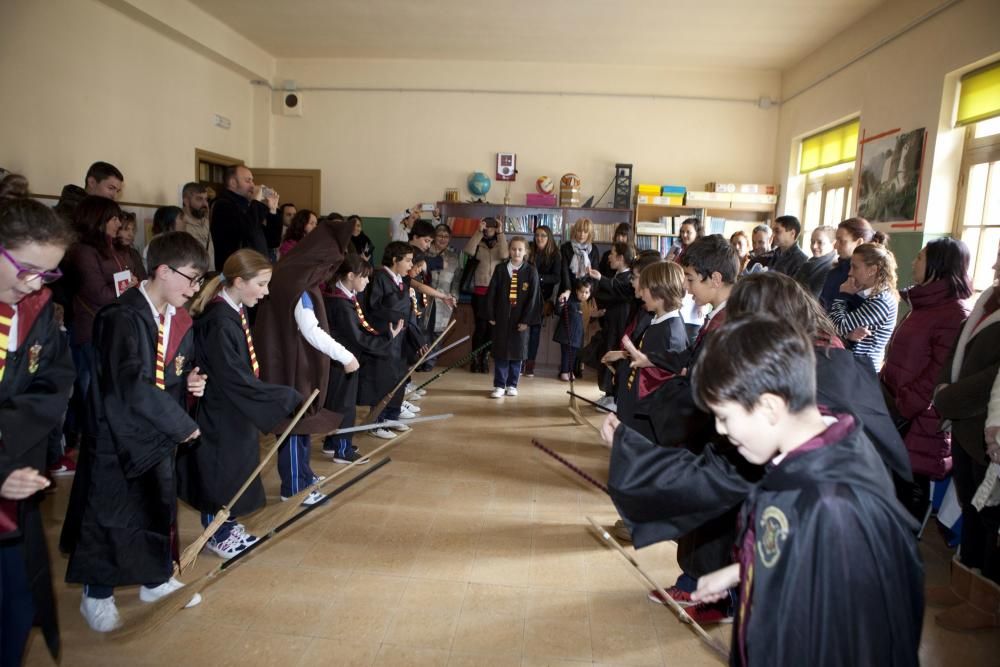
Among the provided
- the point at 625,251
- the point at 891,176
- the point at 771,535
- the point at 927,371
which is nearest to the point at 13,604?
the point at 771,535

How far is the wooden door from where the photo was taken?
912 cm

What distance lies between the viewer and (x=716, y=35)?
722 centimetres

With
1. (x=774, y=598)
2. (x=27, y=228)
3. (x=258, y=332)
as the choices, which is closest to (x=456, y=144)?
(x=258, y=332)

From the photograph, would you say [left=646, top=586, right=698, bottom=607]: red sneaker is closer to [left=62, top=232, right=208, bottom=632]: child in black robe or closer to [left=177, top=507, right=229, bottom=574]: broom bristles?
[left=177, top=507, right=229, bottom=574]: broom bristles

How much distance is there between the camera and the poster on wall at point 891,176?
5375 millimetres

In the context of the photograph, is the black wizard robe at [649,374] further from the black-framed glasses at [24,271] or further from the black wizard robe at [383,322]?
the black-framed glasses at [24,271]

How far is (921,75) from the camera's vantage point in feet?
17.8

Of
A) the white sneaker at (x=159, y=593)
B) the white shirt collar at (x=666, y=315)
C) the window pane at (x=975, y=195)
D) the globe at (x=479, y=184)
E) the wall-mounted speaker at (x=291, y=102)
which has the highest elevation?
the wall-mounted speaker at (x=291, y=102)

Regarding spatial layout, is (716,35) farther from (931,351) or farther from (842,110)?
(931,351)

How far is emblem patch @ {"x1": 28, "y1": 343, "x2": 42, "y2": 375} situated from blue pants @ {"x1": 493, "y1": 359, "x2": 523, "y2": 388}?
4.57m

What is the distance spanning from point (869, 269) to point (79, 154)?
625 centimetres

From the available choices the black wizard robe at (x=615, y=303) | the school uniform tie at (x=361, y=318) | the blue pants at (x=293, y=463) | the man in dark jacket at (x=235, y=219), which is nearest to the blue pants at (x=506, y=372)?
the black wizard robe at (x=615, y=303)

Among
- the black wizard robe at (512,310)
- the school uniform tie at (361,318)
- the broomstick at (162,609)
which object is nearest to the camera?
the broomstick at (162,609)

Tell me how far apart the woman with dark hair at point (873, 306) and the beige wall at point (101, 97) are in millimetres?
5986
